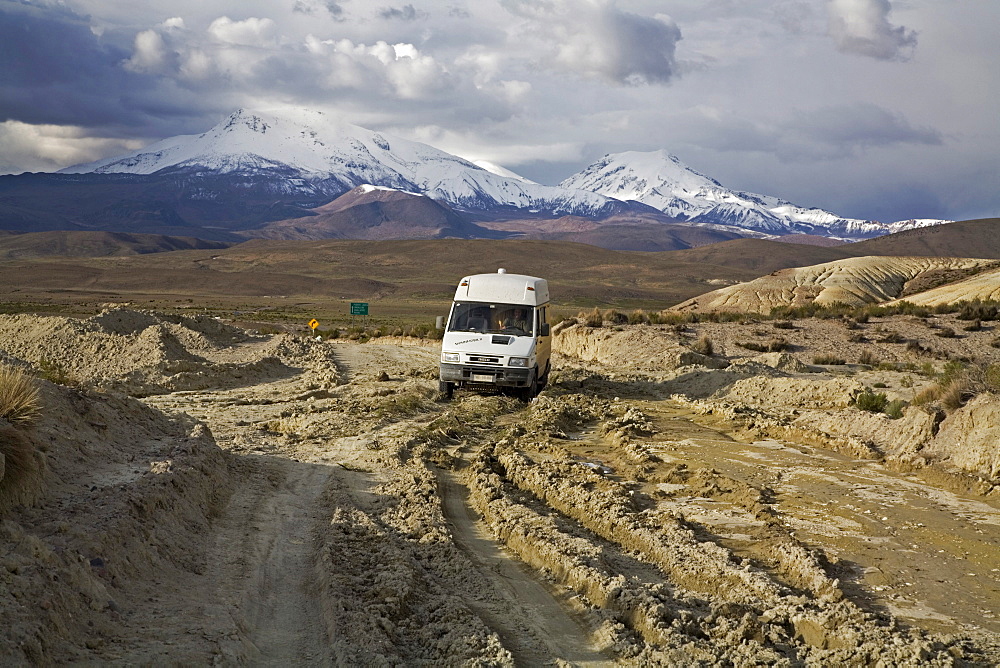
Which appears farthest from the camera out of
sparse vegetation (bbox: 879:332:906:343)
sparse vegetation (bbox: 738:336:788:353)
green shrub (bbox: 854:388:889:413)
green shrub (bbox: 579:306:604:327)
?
green shrub (bbox: 579:306:604:327)

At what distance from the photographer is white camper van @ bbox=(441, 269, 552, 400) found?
17531 millimetres

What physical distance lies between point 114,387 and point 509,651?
52.9 feet

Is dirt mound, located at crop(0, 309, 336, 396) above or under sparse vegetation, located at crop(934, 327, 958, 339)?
under

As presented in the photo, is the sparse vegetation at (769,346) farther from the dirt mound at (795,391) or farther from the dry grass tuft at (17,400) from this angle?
the dry grass tuft at (17,400)

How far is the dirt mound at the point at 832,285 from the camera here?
50969mm

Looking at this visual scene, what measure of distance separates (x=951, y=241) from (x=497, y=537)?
17644cm

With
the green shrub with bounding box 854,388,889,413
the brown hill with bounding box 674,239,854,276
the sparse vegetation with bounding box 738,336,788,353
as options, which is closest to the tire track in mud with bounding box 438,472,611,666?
the green shrub with bounding box 854,388,889,413

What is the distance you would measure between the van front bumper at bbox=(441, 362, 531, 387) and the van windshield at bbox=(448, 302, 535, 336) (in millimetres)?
912

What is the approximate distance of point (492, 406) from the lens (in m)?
17.5

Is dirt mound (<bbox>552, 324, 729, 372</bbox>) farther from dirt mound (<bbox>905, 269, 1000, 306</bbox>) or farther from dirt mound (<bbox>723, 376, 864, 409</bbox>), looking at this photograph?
dirt mound (<bbox>905, 269, 1000, 306</bbox>)

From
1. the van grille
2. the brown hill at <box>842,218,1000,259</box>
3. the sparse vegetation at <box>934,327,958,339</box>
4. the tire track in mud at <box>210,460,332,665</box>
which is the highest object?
the brown hill at <box>842,218,1000,259</box>

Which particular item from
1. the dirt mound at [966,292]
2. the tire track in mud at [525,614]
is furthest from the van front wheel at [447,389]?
the dirt mound at [966,292]

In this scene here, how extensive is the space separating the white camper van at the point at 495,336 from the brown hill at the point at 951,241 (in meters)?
151

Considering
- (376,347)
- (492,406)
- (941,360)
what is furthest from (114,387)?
(941,360)
